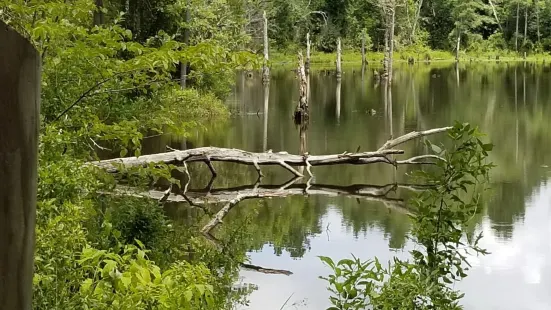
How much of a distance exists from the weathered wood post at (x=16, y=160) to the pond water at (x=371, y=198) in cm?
556

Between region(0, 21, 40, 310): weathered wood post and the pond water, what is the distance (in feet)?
18.2

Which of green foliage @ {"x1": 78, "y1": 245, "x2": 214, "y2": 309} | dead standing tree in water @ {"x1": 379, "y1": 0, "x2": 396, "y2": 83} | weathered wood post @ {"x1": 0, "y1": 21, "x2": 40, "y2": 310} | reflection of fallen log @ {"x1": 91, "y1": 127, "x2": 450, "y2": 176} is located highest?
dead standing tree in water @ {"x1": 379, "y1": 0, "x2": 396, "y2": 83}

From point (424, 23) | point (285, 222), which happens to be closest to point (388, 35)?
point (424, 23)

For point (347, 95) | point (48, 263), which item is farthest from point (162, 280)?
point (347, 95)

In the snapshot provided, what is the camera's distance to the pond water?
8.75 metres

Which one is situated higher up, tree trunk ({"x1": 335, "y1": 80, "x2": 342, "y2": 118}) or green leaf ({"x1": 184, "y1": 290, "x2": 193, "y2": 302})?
green leaf ({"x1": 184, "y1": 290, "x2": 193, "y2": 302})

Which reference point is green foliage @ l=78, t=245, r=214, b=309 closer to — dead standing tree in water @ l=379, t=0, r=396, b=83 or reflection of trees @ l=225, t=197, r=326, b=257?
reflection of trees @ l=225, t=197, r=326, b=257

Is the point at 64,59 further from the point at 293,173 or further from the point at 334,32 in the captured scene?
the point at 334,32

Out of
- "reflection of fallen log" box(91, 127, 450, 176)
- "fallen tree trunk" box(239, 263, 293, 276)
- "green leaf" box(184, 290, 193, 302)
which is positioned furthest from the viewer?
"reflection of fallen log" box(91, 127, 450, 176)

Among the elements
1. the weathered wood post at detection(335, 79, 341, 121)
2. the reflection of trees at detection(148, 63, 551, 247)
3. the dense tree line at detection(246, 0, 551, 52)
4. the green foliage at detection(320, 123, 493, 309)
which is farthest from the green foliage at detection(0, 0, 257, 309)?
the dense tree line at detection(246, 0, 551, 52)

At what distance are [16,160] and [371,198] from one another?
12755 millimetres

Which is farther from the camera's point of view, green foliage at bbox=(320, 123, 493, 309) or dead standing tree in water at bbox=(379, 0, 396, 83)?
dead standing tree in water at bbox=(379, 0, 396, 83)

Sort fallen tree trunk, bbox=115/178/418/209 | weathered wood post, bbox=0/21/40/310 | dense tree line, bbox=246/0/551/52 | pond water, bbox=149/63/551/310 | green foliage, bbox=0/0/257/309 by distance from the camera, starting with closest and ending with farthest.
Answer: weathered wood post, bbox=0/21/40/310
green foliage, bbox=0/0/257/309
pond water, bbox=149/63/551/310
fallen tree trunk, bbox=115/178/418/209
dense tree line, bbox=246/0/551/52

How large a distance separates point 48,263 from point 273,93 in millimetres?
33847
